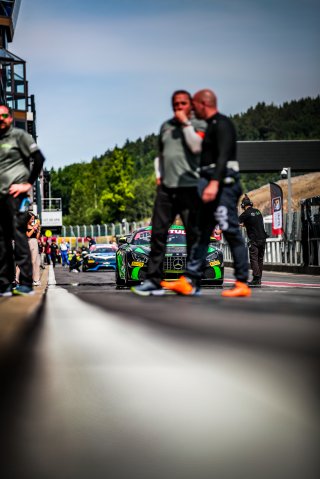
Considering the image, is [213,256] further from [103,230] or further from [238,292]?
[103,230]

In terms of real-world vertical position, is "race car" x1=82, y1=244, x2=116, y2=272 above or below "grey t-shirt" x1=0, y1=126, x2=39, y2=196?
below

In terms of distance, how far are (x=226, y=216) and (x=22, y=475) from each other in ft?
12.0

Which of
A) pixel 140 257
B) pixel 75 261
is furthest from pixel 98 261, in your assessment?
pixel 140 257

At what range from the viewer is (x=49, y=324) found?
12.3 ft

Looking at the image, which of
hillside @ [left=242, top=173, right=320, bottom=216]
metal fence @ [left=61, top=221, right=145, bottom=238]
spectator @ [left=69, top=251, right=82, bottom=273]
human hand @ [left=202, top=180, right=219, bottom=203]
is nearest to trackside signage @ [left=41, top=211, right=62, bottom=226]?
metal fence @ [left=61, top=221, right=145, bottom=238]

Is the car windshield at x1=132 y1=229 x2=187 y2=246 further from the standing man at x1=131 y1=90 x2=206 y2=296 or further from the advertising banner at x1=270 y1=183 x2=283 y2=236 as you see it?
the advertising banner at x1=270 y1=183 x2=283 y2=236

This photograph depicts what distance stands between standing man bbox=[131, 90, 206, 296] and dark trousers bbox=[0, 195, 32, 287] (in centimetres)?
106

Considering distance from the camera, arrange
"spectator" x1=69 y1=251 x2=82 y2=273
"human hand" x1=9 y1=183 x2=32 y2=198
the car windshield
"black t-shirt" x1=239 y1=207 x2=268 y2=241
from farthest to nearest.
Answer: "spectator" x1=69 y1=251 x2=82 y2=273 < the car windshield < "black t-shirt" x1=239 y1=207 x2=268 y2=241 < "human hand" x1=9 y1=183 x2=32 y2=198

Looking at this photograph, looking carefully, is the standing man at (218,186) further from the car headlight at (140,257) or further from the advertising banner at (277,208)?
the advertising banner at (277,208)

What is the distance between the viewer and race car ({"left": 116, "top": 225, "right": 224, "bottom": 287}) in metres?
15.3

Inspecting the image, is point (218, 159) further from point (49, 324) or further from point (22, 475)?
point (22, 475)

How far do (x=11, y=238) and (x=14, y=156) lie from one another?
25.8 inches

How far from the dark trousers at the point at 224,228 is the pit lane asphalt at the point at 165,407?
2496 mm

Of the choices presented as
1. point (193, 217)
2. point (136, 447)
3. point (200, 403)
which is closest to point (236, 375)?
point (200, 403)
